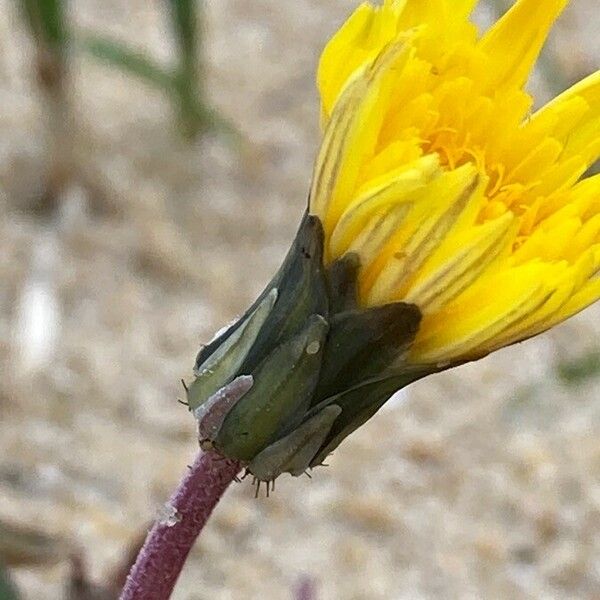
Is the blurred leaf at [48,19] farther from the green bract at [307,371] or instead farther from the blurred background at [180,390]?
the green bract at [307,371]

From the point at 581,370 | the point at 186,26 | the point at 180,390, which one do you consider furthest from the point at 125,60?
the point at 581,370

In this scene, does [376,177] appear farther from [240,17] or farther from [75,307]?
[240,17]

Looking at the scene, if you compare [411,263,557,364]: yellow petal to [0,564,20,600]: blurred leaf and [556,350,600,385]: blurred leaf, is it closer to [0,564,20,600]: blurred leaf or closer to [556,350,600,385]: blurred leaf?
[0,564,20,600]: blurred leaf

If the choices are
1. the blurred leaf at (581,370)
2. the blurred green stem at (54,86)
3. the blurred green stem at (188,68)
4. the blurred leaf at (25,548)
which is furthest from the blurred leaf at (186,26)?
the blurred leaf at (25,548)

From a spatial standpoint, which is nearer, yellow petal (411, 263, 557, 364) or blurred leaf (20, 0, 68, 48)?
yellow petal (411, 263, 557, 364)

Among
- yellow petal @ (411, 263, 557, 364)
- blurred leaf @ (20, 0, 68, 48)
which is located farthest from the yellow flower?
blurred leaf @ (20, 0, 68, 48)

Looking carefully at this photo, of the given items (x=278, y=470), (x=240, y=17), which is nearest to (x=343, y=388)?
(x=278, y=470)
